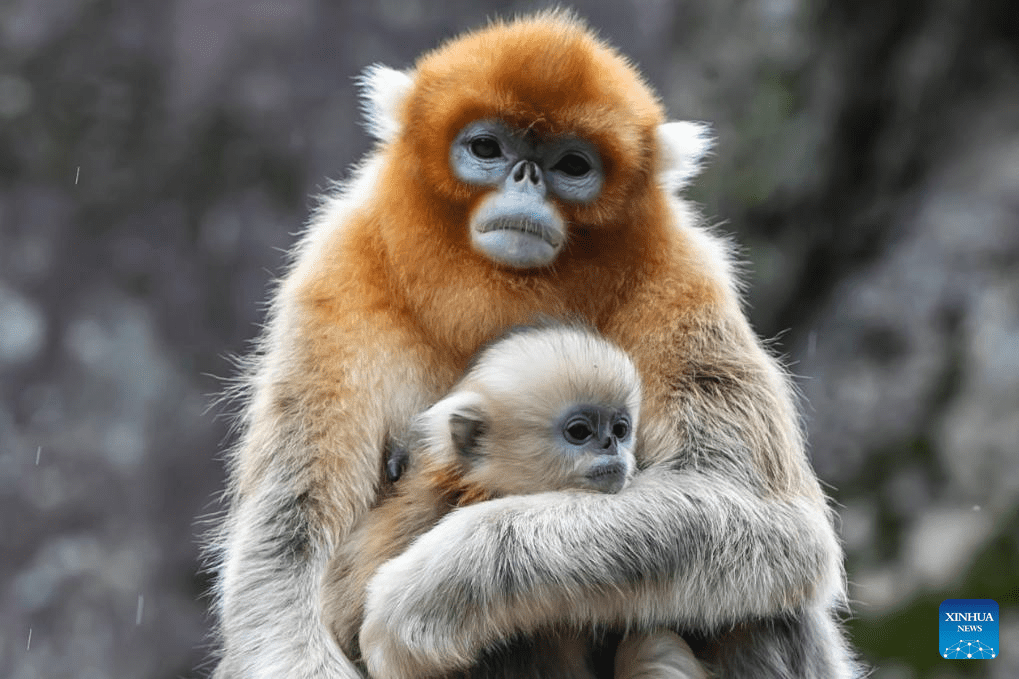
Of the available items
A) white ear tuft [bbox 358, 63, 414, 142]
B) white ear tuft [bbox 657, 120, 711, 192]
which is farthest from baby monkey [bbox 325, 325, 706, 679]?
white ear tuft [bbox 358, 63, 414, 142]

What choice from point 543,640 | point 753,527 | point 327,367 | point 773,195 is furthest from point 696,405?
point 773,195

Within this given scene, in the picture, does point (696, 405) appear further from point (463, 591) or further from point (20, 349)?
point (20, 349)

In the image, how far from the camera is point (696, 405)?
3922 mm

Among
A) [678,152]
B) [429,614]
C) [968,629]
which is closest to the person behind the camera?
[429,614]

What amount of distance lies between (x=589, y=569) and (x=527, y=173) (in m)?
1.18

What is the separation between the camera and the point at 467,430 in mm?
3881

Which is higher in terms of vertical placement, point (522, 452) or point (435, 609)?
point (522, 452)

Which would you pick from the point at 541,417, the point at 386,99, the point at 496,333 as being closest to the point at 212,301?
the point at 386,99

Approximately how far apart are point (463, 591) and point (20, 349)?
6219mm

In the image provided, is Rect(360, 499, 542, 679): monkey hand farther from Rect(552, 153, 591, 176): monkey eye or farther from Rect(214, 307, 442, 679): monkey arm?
Rect(552, 153, 591, 176): monkey eye

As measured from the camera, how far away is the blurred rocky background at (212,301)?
8.71 metres

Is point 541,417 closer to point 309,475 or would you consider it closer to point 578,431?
point 578,431

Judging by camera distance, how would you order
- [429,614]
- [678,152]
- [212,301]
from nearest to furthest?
1. [429,614]
2. [678,152]
3. [212,301]

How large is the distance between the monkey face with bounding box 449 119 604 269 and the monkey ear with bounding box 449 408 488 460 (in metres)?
0.48
